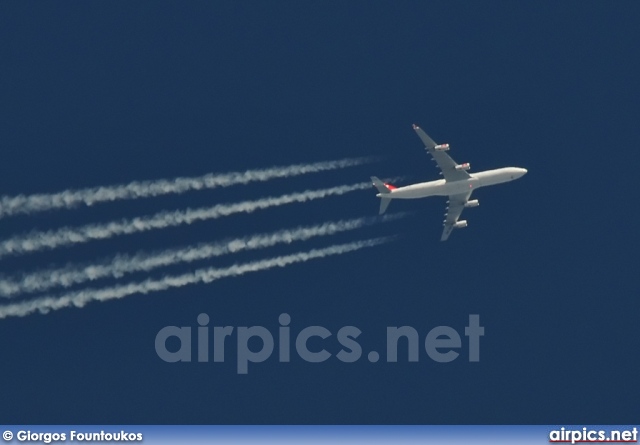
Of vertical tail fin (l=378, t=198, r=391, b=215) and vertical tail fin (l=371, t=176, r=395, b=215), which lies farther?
vertical tail fin (l=378, t=198, r=391, b=215)

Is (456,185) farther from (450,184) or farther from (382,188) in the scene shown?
(382,188)

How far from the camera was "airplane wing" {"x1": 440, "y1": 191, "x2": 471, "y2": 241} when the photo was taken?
8750cm

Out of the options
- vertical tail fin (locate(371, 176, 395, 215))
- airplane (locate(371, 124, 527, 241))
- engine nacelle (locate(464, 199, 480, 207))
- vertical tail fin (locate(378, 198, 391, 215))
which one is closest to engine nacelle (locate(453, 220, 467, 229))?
airplane (locate(371, 124, 527, 241))

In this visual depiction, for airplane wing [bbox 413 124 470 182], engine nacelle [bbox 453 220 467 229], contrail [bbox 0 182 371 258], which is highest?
airplane wing [bbox 413 124 470 182]

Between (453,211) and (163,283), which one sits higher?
(453,211)

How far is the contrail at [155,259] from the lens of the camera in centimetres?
7550

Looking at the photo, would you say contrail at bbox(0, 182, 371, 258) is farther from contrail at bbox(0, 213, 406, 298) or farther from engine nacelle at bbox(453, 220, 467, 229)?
engine nacelle at bbox(453, 220, 467, 229)

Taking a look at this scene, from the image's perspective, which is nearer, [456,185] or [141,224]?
[141,224]

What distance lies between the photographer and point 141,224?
80188 millimetres

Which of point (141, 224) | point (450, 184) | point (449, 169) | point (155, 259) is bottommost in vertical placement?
point (155, 259)

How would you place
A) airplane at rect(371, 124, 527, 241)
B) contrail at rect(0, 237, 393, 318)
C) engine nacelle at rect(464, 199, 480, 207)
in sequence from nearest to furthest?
1. contrail at rect(0, 237, 393, 318)
2. airplane at rect(371, 124, 527, 241)
3. engine nacelle at rect(464, 199, 480, 207)

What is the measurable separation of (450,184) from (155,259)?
62.3ft

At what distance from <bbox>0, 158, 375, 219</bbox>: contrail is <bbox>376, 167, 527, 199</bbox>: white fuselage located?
4446mm
